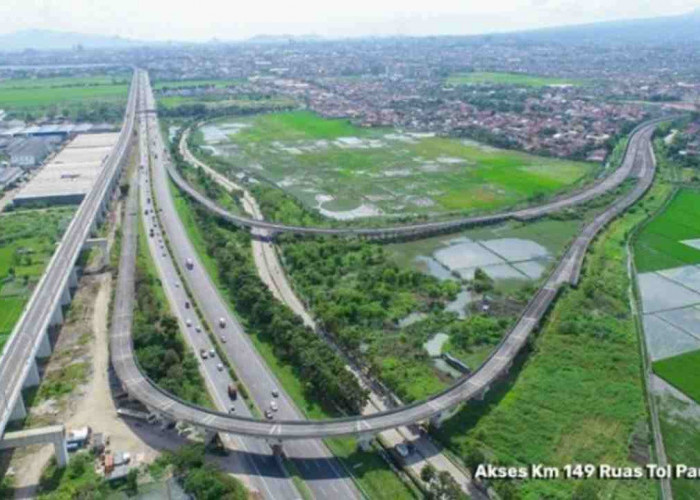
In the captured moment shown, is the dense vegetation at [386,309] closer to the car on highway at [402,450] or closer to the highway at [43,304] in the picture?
the car on highway at [402,450]

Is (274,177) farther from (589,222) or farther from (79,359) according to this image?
(79,359)

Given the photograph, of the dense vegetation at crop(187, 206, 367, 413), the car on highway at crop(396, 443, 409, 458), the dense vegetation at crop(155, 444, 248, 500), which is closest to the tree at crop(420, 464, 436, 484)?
the car on highway at crop(396, 443, 409, 458)

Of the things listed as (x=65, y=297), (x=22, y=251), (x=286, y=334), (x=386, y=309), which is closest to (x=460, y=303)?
(x=386, y=309)

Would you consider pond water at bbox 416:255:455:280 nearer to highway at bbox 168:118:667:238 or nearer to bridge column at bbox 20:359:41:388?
highway at bbox 168:118:667:238

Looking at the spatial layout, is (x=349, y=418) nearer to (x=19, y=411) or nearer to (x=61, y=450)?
(x=61, y=450)

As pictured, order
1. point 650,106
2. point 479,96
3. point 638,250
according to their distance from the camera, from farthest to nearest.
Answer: point 479,96, point 650,106, point 638,250

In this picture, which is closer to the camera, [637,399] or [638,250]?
[637,399]

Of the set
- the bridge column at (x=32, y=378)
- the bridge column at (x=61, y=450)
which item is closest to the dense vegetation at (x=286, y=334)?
the bridge column at (x=61, y=450)

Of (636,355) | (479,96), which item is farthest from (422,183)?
(479,96)
